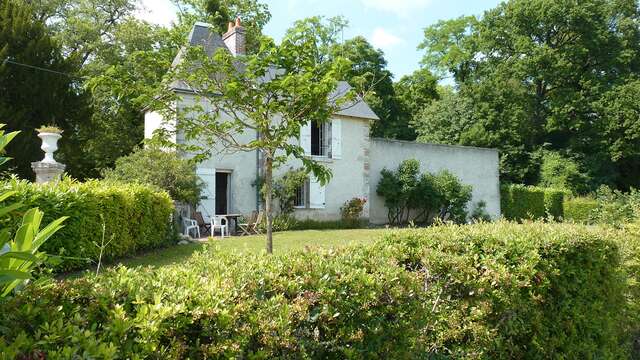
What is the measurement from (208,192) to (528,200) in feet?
56.7

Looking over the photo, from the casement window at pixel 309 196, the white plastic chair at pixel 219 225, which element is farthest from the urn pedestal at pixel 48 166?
the casement window at pixel 309 196

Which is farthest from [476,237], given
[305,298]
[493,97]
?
[493,97]

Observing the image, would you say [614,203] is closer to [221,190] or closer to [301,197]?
[301,197]

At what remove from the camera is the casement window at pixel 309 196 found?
18.8 metres

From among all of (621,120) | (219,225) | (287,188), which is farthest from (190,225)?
(621,120)

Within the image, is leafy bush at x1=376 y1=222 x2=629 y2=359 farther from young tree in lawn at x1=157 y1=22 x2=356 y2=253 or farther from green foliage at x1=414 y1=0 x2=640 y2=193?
green foliage at x1=414 y1=0 x2=640 y2=193

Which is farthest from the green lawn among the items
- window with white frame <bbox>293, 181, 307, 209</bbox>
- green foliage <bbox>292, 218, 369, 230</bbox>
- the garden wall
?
the garden wall

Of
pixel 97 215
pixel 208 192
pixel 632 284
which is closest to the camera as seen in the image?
pixel 632 284

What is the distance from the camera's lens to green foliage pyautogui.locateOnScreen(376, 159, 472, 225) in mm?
20406

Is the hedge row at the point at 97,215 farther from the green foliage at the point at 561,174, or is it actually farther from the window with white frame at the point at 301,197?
the green foliage at the point at 561,174

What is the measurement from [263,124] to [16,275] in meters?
4.77

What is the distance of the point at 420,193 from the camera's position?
20562 millimetres

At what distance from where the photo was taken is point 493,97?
28828mm

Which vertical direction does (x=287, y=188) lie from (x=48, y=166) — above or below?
below
